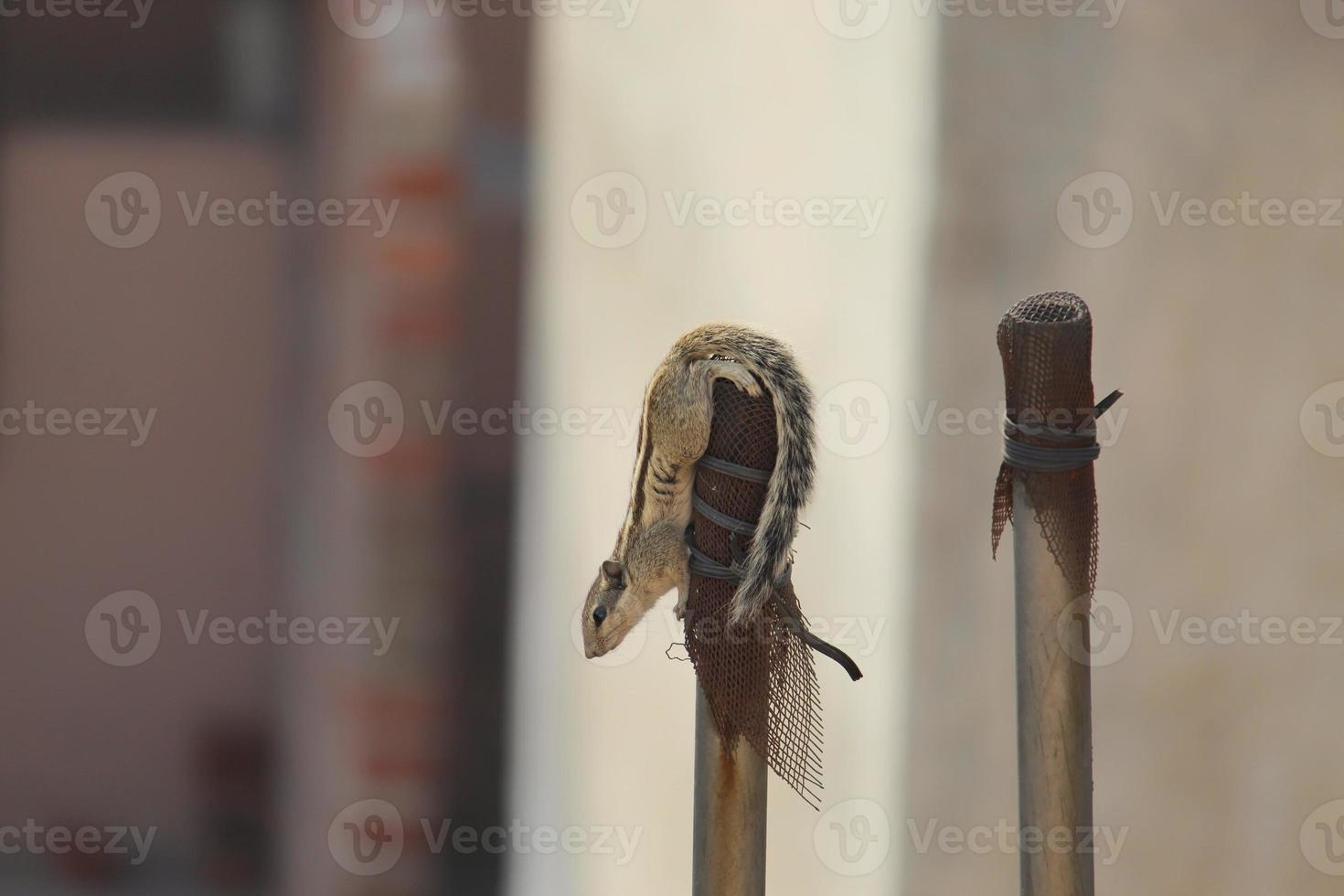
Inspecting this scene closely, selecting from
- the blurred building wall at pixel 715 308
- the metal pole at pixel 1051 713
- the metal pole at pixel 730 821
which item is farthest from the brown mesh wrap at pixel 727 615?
the blurred building wall at pixel 715 308

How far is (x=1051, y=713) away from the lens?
771 mm

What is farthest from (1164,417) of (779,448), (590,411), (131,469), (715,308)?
(131,469)

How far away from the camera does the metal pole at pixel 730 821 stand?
0.77 m

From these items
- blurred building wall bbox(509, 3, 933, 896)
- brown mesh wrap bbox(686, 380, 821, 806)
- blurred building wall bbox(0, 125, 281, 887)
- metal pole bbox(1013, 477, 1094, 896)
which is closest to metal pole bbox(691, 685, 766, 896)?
brown mesh wrap bbox(686, 380, 821, 806)

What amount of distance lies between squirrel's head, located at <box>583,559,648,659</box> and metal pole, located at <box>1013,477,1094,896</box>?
0.27 meters

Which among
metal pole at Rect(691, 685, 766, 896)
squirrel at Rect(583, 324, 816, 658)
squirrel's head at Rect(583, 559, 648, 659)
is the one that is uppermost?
squirrel at Rect(583, 324, 816, 658)

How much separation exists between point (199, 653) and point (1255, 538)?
1.61 meters

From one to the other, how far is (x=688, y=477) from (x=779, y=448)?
0.21 ft

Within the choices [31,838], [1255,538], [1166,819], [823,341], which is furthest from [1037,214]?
[31,838]

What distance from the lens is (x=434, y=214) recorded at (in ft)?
6.30

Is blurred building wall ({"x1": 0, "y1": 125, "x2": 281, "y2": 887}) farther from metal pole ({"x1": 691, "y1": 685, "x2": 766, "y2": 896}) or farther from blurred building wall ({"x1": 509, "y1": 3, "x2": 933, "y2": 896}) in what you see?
metal pole ({"x1": 691, "y1": 685, "x2": 766, "y2": 896})

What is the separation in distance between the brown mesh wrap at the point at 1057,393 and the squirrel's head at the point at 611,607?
0.28 m

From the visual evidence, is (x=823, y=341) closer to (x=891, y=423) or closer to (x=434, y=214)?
(x=891, y=423)

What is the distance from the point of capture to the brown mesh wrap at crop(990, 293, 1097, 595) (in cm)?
76
